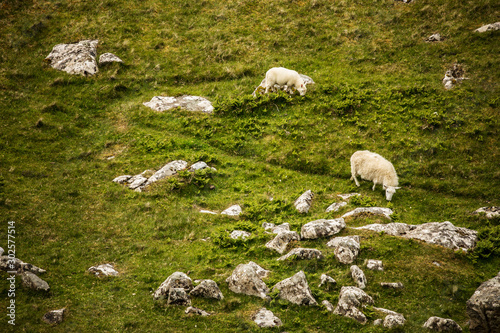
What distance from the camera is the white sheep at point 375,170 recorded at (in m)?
19.5

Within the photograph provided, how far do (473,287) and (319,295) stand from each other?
19.2ft

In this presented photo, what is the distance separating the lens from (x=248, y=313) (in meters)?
12.0

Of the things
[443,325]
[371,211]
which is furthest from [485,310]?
[371,211]

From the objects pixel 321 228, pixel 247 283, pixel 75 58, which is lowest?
pixel 247 283

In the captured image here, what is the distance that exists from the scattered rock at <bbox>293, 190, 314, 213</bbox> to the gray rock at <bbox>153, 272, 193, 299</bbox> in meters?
7.68

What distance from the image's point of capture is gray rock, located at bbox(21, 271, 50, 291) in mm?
12508

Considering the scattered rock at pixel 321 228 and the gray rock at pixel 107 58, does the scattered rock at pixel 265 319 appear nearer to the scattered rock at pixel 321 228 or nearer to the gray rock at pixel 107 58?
the scattered rock at pixel 321 228

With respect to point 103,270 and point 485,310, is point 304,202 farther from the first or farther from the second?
point 103,270

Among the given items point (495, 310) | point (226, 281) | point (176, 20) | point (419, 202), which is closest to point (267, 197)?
point (226, 281)

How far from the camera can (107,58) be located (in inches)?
1302

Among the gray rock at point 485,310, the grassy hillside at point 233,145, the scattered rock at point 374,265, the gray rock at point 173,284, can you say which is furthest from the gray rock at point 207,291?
the gray rock at point 485,310

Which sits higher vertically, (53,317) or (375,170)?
(375,170)

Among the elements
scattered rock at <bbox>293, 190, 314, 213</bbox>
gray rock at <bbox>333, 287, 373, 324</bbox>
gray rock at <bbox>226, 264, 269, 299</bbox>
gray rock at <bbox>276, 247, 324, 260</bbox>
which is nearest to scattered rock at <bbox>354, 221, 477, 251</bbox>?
gray rock at <bbox>276, 247, 324, 260</bbox>

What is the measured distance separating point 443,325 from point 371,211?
284 inches
